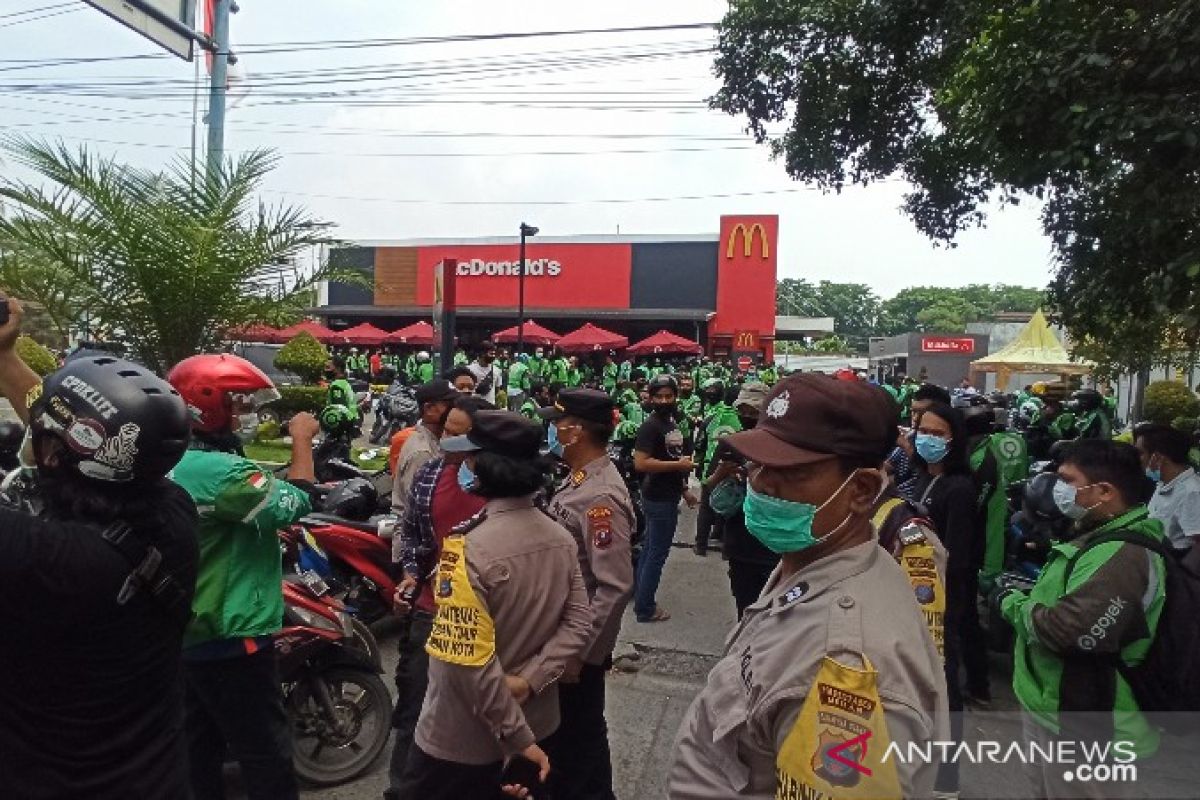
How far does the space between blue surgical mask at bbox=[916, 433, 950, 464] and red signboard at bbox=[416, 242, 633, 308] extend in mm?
26999

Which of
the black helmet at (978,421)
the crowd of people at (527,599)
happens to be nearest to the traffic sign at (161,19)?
the crowd of people at (527,599)

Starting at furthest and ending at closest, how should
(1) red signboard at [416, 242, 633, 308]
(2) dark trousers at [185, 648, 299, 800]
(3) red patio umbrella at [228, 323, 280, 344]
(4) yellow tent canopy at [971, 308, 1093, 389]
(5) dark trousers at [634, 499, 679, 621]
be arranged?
(1) red signboard at [416, 242, 633, 308], (4) yellow tent canopy at [971, 308, 1093, 389], (5) dark trousers at [634, 499, 679, 621], (3) red patio umbrella at [228, 323, 280, 344], (2) dark trousers at [185, 648, 299, 800]

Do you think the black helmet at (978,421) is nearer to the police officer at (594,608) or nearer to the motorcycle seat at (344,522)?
the police officer at (594,608)

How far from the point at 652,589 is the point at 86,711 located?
4.91 meters

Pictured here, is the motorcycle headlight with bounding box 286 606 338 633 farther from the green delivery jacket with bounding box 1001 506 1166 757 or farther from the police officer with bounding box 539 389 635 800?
the green delivery jacket with bounding box 1001 506 1166 757

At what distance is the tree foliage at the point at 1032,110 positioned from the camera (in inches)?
172

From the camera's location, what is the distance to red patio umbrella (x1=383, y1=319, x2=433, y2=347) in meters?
29.2

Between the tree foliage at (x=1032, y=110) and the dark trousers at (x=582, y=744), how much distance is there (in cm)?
342

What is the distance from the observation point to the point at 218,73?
388 inches

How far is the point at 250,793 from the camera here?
9.33 feet

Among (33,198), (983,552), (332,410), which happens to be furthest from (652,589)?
(33,198)

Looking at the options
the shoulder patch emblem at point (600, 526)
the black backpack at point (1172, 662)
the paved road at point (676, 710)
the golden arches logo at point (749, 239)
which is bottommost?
the paved road at point (676, 710)

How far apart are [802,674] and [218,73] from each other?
10.7m

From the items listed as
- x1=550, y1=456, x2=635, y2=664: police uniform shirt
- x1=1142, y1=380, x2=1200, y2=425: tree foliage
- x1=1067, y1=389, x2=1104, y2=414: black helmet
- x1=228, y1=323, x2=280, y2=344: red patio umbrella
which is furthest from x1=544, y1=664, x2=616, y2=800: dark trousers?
x1=1067, y1=389, x2=1104, y2=414: black helmet
